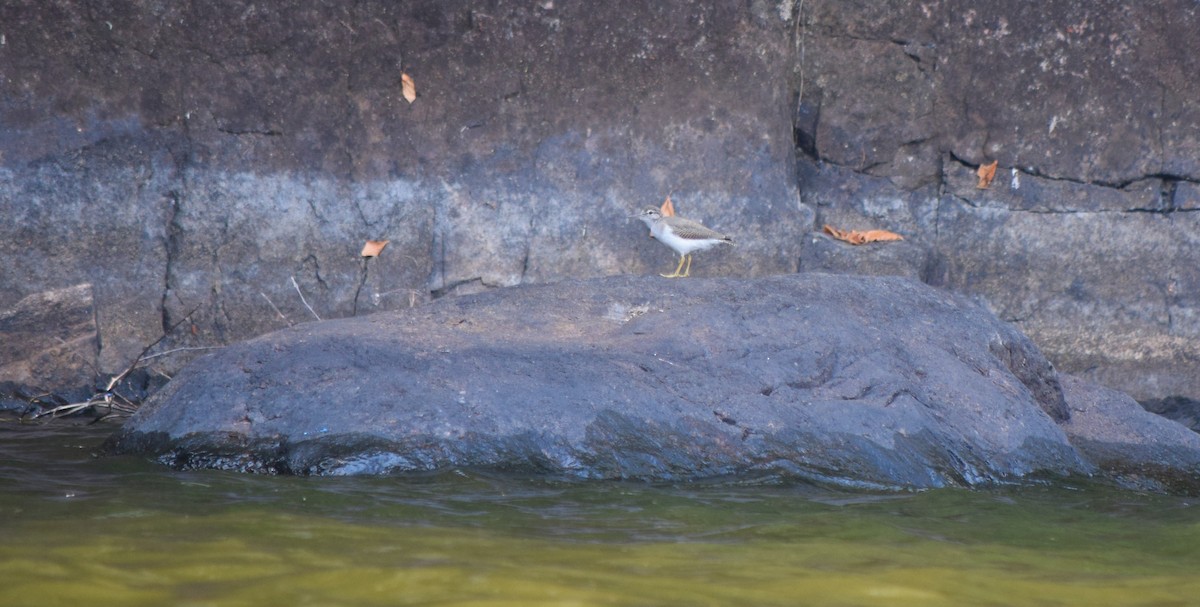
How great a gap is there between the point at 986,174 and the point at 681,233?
2093 mm

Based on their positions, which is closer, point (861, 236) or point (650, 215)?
point (650, 215)

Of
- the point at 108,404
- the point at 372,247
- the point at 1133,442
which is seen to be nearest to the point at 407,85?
the point at 372,247

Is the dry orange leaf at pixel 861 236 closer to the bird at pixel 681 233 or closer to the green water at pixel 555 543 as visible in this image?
the bird at pixel 681 233

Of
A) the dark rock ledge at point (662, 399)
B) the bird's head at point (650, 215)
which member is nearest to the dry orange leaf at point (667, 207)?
the bird's head at point (650, 215)

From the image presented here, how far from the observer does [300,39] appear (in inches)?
235

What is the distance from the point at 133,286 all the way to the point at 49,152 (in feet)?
2.68

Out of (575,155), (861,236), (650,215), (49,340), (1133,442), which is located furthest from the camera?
(861,236)

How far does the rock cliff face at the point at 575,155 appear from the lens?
19.1 ft

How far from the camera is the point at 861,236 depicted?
656cm

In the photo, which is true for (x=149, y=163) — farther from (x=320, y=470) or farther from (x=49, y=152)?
(x=320, y=470)

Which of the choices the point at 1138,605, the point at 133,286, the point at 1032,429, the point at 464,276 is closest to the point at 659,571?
the point at 1138,605

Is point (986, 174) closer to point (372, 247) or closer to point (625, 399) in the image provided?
point (625, 399)

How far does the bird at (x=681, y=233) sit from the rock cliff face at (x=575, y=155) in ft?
1.05

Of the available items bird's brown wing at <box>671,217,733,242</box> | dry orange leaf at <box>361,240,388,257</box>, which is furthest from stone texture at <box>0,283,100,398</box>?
bird's brown wing at <box>671,217,733,242</box>
